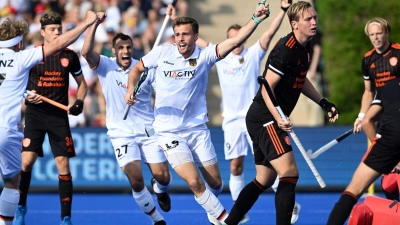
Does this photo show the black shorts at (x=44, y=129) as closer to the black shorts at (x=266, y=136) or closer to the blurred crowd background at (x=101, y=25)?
the black shorts at (x=266, y=136)

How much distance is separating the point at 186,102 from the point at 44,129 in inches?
89.4

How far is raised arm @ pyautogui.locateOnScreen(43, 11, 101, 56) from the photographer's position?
27.1 ft

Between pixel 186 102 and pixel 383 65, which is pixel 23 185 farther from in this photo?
pixel 383 65

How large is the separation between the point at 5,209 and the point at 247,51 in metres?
4.53

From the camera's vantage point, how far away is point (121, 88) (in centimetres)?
1027

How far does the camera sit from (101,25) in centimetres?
1747

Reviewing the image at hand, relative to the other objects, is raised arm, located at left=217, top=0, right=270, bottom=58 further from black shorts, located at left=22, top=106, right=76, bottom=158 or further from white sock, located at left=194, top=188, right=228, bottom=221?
black shorts, located at left=22, top=106, right=76, bottom=158

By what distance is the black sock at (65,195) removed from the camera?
10.0 metres

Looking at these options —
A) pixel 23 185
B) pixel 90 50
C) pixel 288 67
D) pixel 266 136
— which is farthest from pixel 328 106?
pixel 23 185

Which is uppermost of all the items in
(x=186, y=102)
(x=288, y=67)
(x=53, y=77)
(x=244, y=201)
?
(x=288, y=67)

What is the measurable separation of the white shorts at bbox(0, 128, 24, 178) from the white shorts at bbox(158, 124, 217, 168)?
1.59 meters

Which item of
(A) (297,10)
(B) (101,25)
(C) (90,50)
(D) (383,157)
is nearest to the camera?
(D) (383,157)

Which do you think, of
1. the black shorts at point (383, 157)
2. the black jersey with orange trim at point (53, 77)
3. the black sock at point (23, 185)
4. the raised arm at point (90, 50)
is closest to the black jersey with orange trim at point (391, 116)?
the black shorts at point (383, 157)

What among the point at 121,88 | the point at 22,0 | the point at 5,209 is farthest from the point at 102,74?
the point at 22,0
